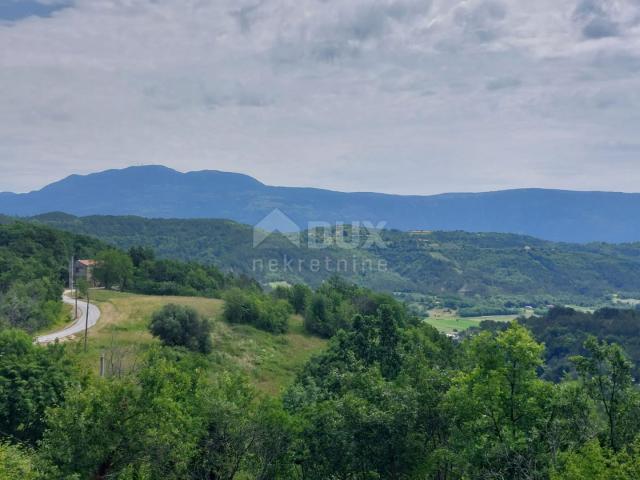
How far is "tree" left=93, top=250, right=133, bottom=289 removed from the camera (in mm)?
65625

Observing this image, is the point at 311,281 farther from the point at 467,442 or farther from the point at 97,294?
the point at 467,442

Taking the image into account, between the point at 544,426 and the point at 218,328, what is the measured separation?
36.4 meters

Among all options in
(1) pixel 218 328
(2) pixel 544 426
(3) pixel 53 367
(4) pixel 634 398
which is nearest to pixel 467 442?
(2) pixel 544 426

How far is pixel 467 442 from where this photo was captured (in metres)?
16.8

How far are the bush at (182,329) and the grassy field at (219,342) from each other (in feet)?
2.90

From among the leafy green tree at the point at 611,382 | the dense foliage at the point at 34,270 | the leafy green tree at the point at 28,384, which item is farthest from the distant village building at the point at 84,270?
the leafy green tree at the point at 611,382

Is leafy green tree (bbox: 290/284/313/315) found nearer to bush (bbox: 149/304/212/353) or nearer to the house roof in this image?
→ the house roof

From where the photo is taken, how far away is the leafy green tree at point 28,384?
23.2 meters

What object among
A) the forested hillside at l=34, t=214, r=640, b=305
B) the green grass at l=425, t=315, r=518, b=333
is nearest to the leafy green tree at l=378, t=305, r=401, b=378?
the green grass at l=425, t=315, r=518, b=333

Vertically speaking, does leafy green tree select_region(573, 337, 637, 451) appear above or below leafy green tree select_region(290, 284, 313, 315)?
above

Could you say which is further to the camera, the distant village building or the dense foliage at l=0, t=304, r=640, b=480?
the distant village building

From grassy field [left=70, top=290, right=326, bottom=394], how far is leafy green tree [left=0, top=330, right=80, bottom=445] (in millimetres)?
7586

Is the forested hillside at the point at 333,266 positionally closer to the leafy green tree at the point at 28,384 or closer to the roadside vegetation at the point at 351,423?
the leafy green tree at the point at 28,384

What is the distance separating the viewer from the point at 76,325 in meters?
45.6
